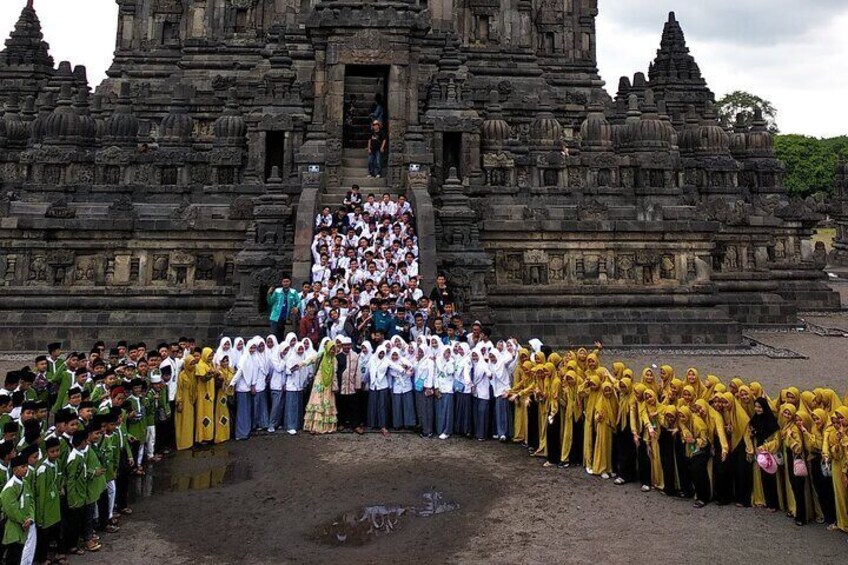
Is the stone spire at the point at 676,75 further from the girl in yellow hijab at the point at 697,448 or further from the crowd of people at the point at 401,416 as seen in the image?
the girl in yellow hijab at the point at 697,448

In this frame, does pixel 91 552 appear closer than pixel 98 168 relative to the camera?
Yes

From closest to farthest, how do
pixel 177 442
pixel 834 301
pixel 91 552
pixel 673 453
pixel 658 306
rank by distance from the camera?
pixel 91 552 < pixel 673 453 < pixel 177 442 < pixel 658 306 < pixel 834 301

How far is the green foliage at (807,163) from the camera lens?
75125mm

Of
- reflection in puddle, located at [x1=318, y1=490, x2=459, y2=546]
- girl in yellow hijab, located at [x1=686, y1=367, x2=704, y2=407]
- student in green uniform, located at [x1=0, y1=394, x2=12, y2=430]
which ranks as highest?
girl in yellow hijab, located at [x1=686, y1=367, x2=704, y2=407]

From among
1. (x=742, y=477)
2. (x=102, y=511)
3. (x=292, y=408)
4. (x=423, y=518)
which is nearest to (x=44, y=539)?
(x=102, y=511)

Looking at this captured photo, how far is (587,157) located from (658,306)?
5.45m

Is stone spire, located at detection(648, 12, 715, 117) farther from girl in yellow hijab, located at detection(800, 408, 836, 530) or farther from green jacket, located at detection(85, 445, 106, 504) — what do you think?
green jacket, located at detection(85, 445, 106, 504)

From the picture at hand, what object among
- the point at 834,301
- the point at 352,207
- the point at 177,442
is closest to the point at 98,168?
the point at 352,207

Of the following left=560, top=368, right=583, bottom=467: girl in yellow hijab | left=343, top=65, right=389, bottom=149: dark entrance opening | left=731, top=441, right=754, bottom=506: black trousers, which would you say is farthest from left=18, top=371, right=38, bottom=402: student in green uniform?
left=343, top=65, right=389, bottom=149: dark entrance opening

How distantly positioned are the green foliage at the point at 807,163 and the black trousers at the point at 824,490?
253 ft

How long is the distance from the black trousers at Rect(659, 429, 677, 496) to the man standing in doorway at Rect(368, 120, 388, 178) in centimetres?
1293

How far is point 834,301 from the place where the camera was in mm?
26547

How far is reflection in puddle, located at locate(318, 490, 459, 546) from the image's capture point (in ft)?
24.9

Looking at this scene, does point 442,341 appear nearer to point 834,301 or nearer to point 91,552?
point 91,552
